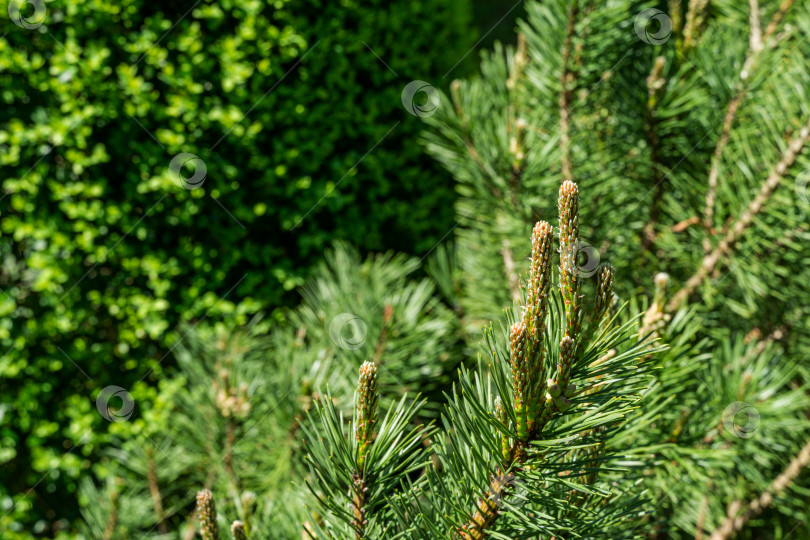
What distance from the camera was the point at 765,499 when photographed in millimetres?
1405

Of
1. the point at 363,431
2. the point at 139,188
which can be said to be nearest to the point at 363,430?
the point at 363,431

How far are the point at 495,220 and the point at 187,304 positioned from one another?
1376 mm

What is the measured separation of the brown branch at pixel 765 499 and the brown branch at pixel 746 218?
1.45 feet

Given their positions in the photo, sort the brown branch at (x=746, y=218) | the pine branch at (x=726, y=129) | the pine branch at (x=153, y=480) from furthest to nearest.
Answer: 1. the pine branch at (x=153, y=480)
2. the pine branch at (x=726, y=129)
3. the brown branch at (x=746, y=218)

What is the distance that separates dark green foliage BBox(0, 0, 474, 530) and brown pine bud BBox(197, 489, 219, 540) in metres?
1.65

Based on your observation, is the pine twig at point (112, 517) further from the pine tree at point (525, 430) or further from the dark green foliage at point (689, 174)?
the dark green foliage at point (689, 174)

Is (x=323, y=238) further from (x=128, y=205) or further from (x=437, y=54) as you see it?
(x=437, y=54)

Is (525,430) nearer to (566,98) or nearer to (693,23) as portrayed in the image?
(566,98)

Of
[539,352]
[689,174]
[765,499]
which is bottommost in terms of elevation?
[765,499]

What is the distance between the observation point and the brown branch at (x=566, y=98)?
1.49 m

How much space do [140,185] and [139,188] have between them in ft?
0.05

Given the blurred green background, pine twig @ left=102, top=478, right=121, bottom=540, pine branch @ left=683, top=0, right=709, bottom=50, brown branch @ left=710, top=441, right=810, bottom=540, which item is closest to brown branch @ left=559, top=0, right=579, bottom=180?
pine branch @ left=683, top=0, right=709, bottom=50

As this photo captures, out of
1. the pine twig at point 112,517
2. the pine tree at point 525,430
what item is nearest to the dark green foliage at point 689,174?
the pine tree at point 525,430

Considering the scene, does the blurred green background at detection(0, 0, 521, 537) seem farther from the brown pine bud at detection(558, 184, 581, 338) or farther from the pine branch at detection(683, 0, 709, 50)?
the brown pine bud at detection(558, 184, 581, 338)
